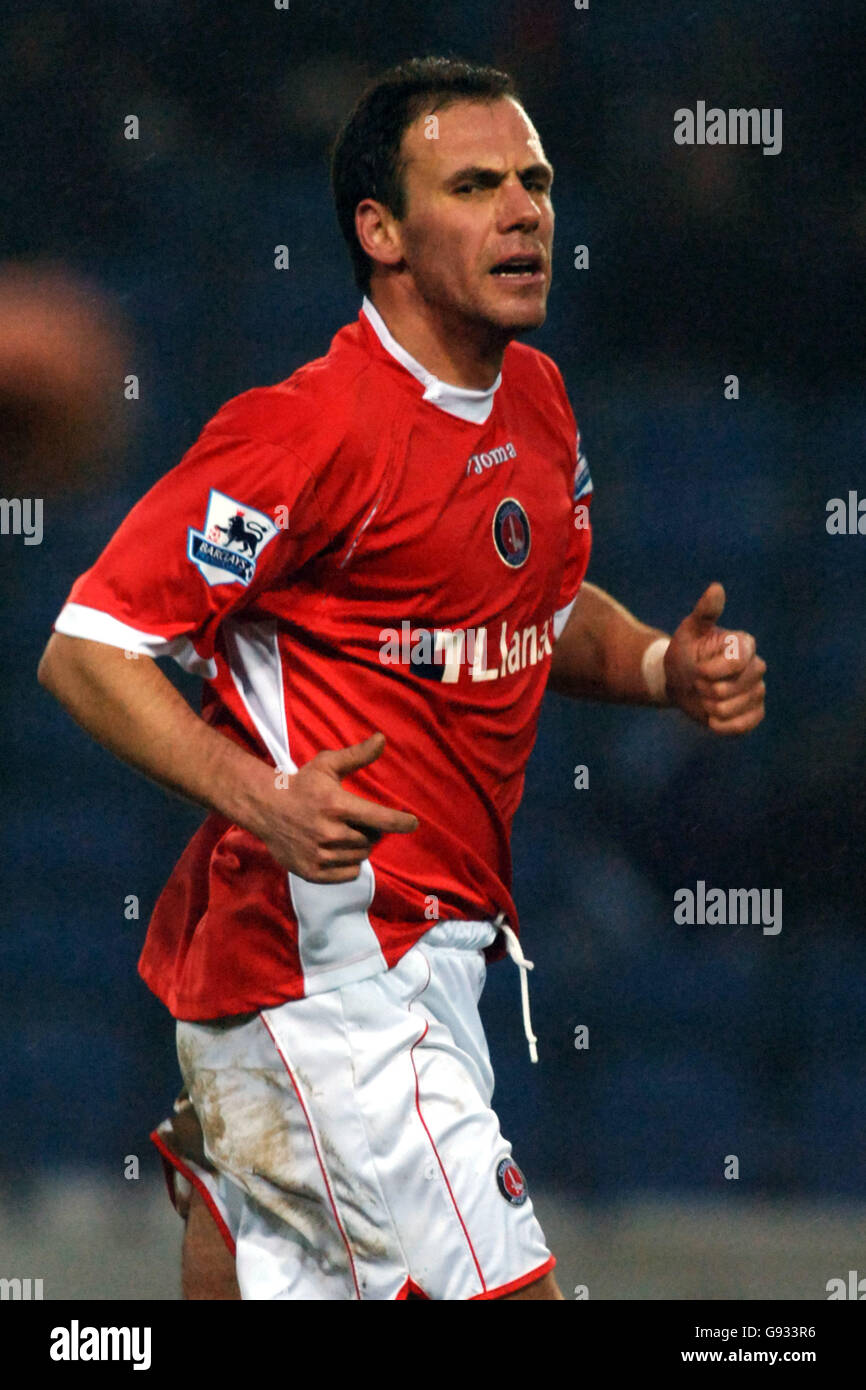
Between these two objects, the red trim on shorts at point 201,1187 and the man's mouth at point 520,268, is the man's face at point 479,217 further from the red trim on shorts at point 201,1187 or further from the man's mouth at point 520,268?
the red trim on shorts at point 201,1187

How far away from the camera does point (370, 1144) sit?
1.86 meters

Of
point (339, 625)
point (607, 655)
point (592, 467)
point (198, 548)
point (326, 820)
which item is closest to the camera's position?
point (326, 820)

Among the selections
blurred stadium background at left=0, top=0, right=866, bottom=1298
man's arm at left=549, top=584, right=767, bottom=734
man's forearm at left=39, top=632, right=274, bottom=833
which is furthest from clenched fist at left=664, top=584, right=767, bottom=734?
blurred stadium background at left=0, top=0, right=866, bottom=1298

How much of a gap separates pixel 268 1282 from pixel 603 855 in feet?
5.19

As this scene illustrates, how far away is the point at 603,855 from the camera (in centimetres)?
342

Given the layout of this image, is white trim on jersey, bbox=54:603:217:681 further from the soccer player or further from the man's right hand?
the man's right hand

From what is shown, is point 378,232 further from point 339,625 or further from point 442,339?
point 339,625

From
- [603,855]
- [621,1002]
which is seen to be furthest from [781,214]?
[621,1002]

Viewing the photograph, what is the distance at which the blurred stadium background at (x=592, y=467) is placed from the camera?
3359mm

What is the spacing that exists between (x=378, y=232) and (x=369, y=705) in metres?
0.50

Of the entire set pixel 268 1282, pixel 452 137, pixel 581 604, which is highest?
pixel 452 137

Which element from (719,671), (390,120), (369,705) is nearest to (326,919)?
(369,705)

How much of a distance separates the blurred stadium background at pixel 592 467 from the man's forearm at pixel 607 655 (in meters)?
1.14
